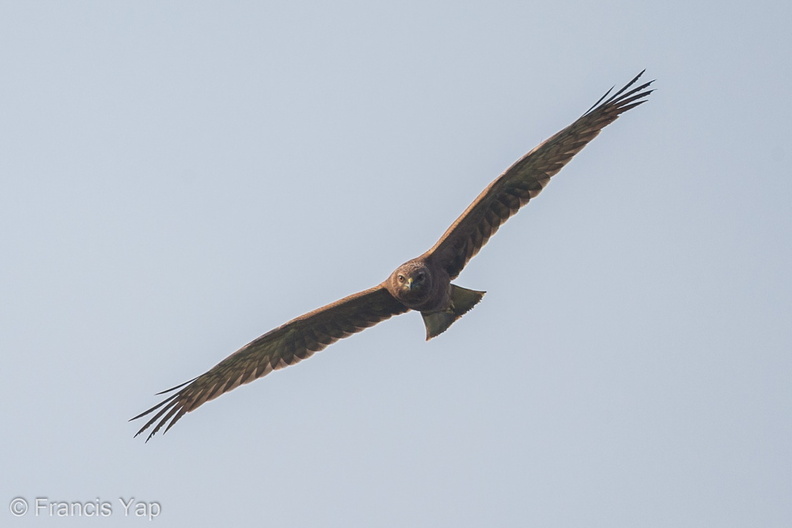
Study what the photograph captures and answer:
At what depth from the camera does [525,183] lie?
1222 cm

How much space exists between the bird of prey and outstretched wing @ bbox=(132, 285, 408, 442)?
0.01 meters

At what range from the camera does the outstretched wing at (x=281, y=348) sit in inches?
487

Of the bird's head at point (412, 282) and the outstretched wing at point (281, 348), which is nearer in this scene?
the bird's head at point (412, 282)

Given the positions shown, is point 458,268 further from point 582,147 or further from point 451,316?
point 582,147

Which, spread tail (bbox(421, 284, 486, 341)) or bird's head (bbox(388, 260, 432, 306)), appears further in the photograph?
spread tail (bbox(421, 284, 486, 341))

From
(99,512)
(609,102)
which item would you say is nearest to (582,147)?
(609,102)

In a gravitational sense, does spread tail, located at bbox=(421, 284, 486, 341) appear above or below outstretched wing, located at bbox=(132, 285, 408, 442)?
below

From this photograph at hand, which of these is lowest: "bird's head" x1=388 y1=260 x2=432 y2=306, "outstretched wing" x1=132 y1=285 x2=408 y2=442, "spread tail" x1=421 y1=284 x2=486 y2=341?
"spread tail" x1=421 y1=284 x2=486 y2=341

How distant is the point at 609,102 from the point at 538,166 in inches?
46.7

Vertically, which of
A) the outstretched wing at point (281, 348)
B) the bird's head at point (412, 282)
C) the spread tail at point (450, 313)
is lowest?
the spread tail at point (450, 313)

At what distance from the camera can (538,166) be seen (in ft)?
39.9

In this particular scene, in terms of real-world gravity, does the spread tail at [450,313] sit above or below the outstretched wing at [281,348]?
below

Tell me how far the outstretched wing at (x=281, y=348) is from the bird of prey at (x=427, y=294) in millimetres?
12

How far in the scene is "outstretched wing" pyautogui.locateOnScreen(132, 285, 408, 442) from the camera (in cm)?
1238
